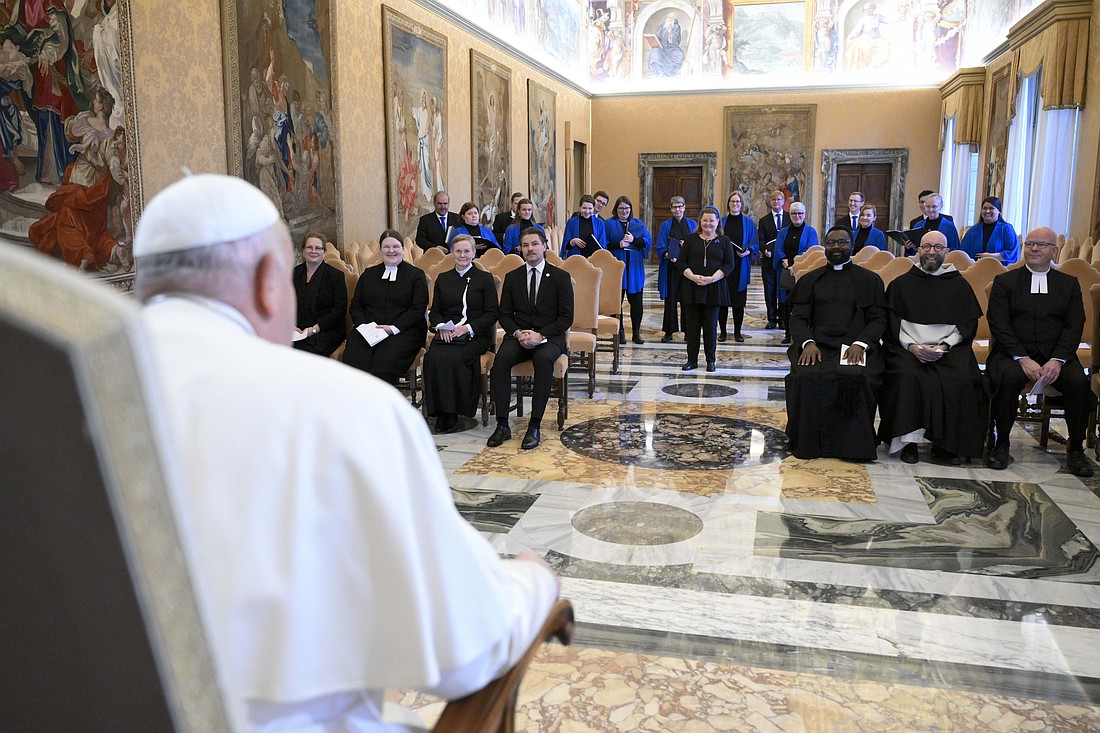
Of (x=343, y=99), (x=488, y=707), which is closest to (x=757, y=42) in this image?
(x=343, y=99)

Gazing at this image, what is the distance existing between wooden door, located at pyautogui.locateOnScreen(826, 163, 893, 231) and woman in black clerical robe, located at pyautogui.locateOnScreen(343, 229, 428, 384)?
1848 centimetres

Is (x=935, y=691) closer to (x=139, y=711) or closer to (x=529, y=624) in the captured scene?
(x=529, y=624)

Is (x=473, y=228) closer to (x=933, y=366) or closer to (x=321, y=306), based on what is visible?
(x=321, y=306)

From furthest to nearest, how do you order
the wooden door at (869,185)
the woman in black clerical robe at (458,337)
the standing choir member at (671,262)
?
1. the wooden door at (869,185)
2. the standing choir member at (671,262)
3. the woman in black clerical robe at (458,337)

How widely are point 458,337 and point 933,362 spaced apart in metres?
3.63

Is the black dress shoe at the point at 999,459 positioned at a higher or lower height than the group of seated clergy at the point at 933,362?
lower

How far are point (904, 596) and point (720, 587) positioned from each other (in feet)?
2.65

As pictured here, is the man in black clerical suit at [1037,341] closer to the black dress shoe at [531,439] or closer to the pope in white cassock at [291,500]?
the black dress shoe at [531,439]

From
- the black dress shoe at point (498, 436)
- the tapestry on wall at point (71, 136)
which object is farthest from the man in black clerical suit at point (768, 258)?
the tapestry on wall at point (71, 136)

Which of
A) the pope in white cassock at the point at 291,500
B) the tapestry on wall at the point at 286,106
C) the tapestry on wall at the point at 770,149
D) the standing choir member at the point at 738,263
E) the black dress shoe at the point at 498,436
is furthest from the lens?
the tapestry on wall at the point at 770,149

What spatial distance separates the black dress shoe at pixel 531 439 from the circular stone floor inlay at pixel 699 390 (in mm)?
2213

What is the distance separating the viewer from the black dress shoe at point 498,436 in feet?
21.9

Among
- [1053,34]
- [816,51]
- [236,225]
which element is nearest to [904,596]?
[236,225]

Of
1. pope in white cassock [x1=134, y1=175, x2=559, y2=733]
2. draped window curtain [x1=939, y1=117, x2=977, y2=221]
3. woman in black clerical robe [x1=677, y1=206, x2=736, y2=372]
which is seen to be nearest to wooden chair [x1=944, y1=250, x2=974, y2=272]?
woman in black clerical robe [x1=677, y1=206, x2=736, y2=372]
